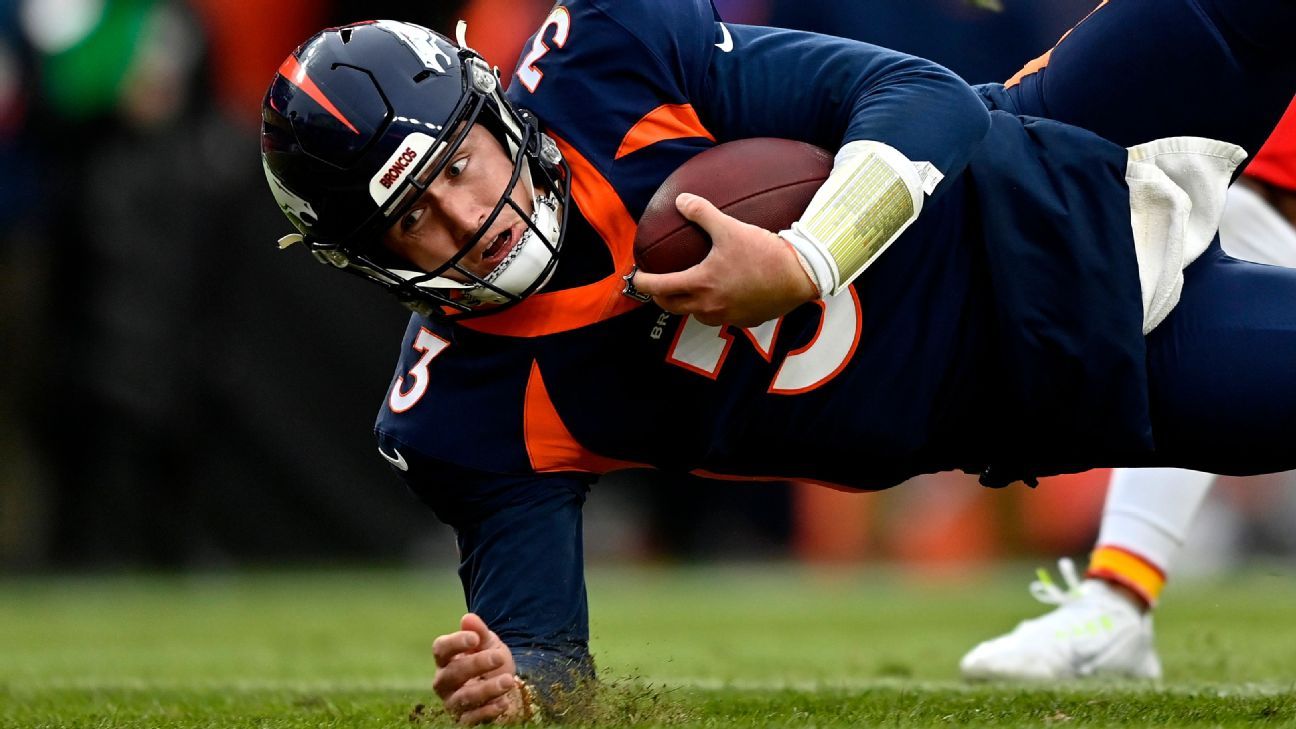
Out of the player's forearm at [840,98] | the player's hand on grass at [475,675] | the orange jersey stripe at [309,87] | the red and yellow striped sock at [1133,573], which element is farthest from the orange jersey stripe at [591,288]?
the red and yellow striped sock at [1133,573]

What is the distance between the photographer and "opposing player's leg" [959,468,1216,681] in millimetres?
3377

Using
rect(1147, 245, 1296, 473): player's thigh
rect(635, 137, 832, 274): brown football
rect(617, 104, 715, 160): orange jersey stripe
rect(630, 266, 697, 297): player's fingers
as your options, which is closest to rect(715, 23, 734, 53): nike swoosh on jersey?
rect(617, 104, 715, 160): orange jersey stripe

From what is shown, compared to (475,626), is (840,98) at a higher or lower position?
higher

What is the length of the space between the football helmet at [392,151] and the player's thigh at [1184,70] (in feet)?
2.83

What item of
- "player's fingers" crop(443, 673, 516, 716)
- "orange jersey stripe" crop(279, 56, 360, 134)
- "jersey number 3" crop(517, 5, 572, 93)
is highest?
"orange jersey stripe" crop(279, 56, 360, 134)

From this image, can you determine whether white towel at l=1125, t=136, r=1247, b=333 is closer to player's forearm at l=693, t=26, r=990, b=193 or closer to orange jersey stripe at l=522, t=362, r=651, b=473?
player's forearm at l=693, t=26, r=990, b=193

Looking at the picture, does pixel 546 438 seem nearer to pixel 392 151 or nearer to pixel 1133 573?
pixel 392 151

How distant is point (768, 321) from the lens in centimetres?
240

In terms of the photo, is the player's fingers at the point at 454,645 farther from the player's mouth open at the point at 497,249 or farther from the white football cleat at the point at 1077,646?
the white football cleat at the point at 1077,646

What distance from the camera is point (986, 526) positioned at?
8.00 meters

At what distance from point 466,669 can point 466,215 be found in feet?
2.14

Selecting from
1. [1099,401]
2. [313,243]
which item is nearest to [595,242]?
[313,243]

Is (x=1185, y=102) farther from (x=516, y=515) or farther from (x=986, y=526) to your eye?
(x=986, y=526)

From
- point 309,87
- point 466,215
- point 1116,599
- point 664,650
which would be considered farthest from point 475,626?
point 664,650
